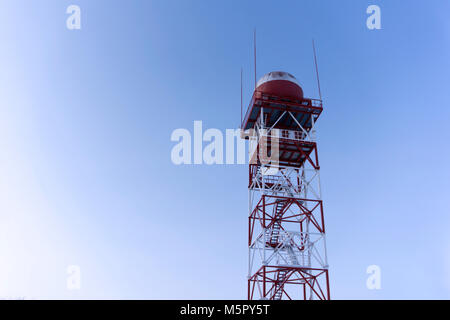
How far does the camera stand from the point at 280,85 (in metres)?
47.3

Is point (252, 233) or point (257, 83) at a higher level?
point (257, 83)

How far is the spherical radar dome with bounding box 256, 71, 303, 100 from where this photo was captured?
1854 inches

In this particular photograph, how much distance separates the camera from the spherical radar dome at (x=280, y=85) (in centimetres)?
4709

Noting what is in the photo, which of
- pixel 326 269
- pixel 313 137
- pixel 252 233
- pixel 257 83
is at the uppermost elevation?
pixel 257 83
